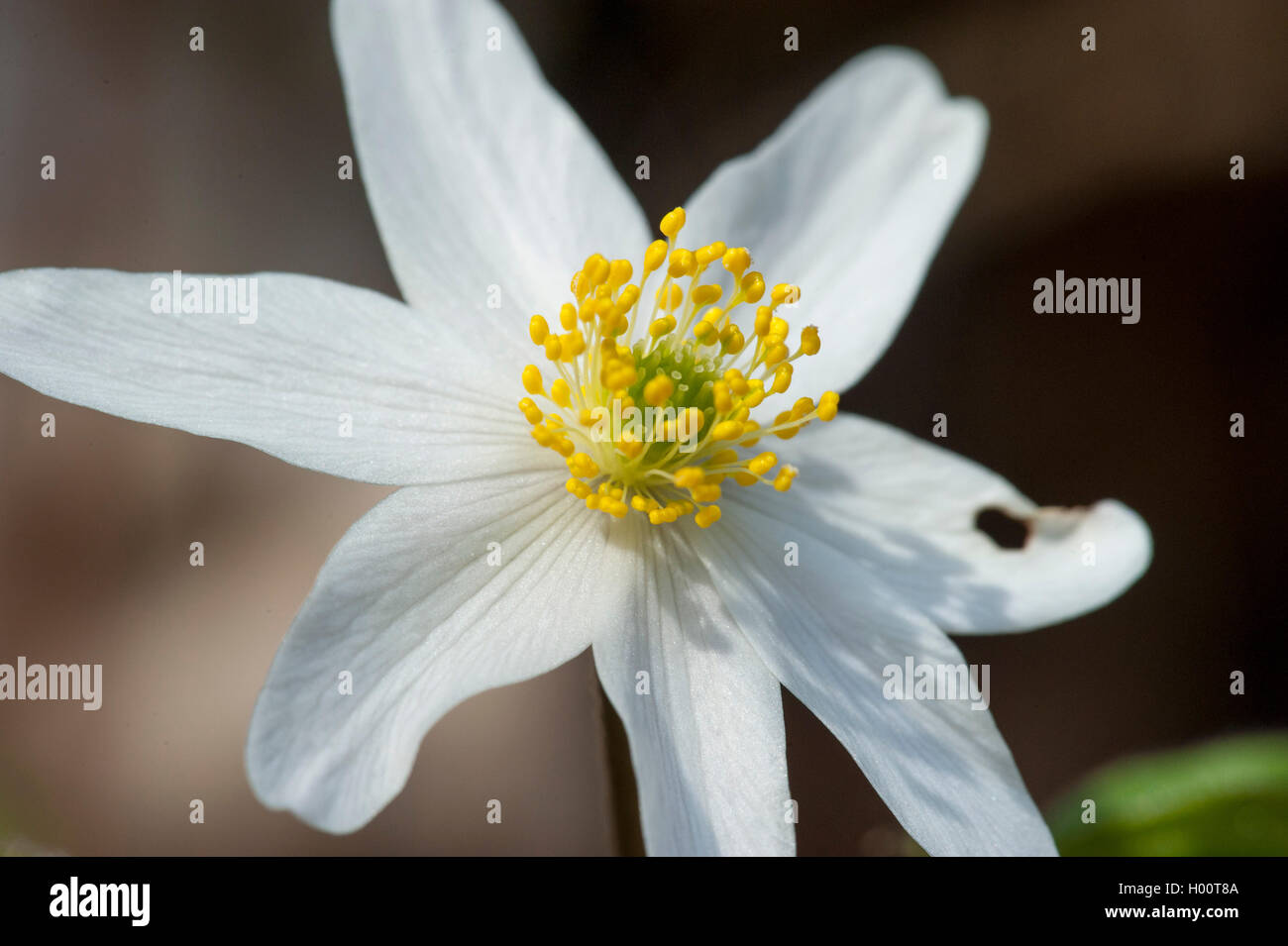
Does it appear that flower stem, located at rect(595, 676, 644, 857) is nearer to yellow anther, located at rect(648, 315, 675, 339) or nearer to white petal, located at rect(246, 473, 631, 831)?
white petal, located at rect(246, 473, 631, 831)

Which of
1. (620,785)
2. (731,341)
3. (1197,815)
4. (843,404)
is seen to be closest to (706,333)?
(731,341)

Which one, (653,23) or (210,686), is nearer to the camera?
(210,686)

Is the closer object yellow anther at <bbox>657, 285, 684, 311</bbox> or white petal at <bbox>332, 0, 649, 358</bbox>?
yellow anther at <bbox>657, 285, 684, 311</bbox>

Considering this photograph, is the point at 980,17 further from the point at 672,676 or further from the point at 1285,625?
the point at 672,676

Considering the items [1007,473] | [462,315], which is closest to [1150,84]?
[1007,473]

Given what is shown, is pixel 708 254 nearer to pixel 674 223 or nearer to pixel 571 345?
pixel 674 223

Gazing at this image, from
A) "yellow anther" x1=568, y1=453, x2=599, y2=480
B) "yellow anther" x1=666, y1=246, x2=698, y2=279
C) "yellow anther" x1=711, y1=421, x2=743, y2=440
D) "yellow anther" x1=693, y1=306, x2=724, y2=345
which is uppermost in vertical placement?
"yellow anther" x1=666, y1=246, x2=698, y2=279

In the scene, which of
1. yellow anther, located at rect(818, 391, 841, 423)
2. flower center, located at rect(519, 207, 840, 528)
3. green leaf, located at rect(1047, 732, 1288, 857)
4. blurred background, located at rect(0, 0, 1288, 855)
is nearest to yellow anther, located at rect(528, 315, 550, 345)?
flower center, located at rect(519, 207, 840, 528)
